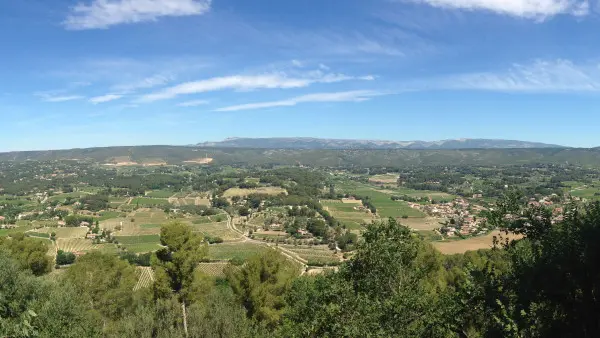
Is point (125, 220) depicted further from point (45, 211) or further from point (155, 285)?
point (155, 285)

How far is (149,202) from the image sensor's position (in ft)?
387

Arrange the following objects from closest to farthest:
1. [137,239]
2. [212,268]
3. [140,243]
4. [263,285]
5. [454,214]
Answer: [263,285], [212,268], [140,243], [137,239], [454,214]

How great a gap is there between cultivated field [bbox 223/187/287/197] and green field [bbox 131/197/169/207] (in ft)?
64.4

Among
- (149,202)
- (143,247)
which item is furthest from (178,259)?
(149,202)

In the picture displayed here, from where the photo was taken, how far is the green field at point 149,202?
114625mm

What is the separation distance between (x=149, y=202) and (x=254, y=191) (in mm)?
33071

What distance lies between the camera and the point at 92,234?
77.1m

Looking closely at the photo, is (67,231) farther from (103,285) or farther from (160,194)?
(103,285)

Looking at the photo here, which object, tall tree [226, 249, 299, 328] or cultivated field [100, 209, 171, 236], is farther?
cultivated field [100, 209, 171, 236]

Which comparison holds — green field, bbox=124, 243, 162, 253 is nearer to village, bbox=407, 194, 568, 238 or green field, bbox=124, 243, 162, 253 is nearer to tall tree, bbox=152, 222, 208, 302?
tall tree, bbox=152, 222, 208, 302

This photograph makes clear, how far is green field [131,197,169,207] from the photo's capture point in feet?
376

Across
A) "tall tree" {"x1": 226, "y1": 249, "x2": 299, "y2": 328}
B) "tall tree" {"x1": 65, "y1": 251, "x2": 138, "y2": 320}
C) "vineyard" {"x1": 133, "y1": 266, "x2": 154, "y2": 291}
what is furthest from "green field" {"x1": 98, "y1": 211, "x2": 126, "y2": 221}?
"tall tree" {"x1": 226, "y1": 249, "x2": 299, "y2": 328}

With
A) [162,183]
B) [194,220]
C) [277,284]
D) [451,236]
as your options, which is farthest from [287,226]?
[162,183]

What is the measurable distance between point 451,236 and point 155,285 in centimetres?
6284
